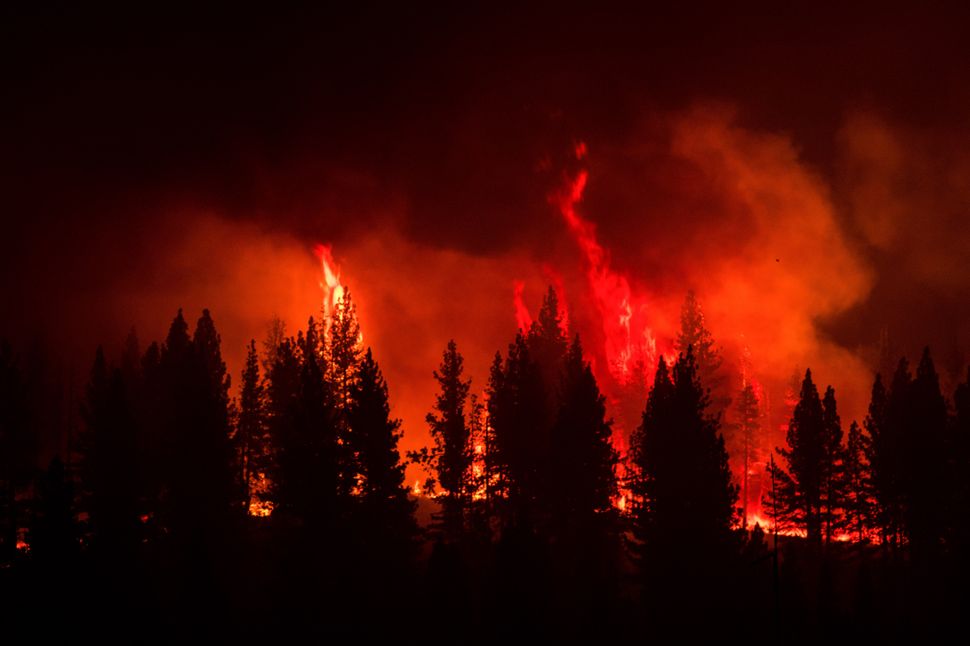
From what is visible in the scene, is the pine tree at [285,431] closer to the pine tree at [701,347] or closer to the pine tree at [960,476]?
the pine tree at [960,476]

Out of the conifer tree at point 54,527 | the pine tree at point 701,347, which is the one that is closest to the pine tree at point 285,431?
the conifer tree at point 54,527

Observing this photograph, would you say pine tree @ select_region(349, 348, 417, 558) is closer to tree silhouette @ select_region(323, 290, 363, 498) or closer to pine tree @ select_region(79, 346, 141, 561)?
pine tree @ select_region(79, 346, 141, 561)

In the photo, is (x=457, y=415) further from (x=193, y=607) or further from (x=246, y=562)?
(x=193, y=607)

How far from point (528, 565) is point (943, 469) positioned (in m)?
29.1

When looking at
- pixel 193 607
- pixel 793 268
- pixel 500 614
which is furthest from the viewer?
pixel 793 268

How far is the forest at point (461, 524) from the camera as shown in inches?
1603

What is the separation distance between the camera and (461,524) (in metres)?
52.6

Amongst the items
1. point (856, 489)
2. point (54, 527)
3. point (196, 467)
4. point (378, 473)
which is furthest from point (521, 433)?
point (54, 527)

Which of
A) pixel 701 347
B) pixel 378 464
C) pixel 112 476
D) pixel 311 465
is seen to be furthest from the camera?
pixel 701 347

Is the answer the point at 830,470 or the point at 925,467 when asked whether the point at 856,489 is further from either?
the point at 925,467

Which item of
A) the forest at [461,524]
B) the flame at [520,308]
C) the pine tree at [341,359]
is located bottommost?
the forest at [461,524]

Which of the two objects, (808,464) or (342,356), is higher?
(342,356)

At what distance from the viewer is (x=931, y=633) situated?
44.7 m

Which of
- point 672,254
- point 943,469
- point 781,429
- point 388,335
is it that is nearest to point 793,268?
point 672,254
